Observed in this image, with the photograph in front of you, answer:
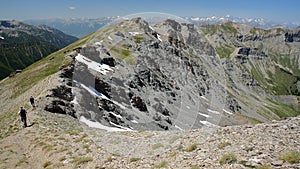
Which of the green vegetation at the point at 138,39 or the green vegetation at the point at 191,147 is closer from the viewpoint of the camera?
the green vegetation at the point at 191,147

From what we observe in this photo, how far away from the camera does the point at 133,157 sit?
1642 centimetres

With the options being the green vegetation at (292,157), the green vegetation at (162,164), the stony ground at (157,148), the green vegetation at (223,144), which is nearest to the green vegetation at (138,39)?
the stony ground at (157,148)

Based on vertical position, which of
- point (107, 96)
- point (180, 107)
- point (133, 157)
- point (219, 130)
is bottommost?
point (180, 107)

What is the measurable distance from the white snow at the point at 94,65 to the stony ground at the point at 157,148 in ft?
119

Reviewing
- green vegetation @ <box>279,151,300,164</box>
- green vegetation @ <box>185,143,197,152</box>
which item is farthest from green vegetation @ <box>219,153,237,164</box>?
green vegetation @ <box>185,143,197,152</box>

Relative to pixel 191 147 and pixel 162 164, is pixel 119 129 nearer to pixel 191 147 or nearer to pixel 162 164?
pixel 191 147

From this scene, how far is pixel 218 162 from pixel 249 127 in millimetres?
6210

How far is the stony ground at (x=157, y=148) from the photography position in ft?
41.7

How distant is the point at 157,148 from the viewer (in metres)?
17.5

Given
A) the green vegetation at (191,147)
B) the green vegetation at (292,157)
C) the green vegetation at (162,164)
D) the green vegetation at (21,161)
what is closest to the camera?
the green vegetation at (292,157)

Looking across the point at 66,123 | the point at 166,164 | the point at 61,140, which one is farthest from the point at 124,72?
the point at 166,164

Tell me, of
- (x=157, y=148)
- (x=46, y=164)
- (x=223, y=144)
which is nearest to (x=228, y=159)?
(x=223, y=144)

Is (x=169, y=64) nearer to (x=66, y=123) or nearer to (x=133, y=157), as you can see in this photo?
(x=66, y=123)

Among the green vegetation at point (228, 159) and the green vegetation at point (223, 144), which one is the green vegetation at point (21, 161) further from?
the green vegetation at point (228, 159)
